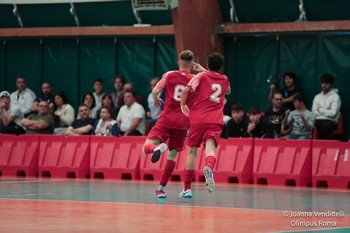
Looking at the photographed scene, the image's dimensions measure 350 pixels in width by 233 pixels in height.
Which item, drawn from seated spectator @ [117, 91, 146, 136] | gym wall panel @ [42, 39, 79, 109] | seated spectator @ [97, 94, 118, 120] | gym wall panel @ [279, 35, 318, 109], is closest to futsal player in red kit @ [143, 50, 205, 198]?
seated spectator @ [117, 91, 146, 136]

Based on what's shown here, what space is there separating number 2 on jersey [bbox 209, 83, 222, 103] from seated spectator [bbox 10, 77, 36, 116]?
12513 millimetres

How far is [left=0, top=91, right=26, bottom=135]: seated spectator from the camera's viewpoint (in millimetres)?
27656

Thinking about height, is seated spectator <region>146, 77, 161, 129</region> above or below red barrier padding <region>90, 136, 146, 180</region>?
above

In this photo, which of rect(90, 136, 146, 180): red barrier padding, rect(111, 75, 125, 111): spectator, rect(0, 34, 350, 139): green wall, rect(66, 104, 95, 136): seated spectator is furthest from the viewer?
rect(111, 75, 125, 111): spectator

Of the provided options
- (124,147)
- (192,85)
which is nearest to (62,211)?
(192,85)

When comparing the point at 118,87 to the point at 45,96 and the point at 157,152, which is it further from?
the point at 157,152

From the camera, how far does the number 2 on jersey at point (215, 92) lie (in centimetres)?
1767

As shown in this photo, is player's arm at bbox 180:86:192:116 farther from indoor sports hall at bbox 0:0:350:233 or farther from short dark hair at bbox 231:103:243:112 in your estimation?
short dark hair at bbox 231:103:243:112

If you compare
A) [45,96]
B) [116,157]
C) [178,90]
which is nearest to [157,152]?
[178,90]

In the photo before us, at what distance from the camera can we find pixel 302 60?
27.0 meters

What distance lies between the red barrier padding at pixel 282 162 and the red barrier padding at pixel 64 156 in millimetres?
4704

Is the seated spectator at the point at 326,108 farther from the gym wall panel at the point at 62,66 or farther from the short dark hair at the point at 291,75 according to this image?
the gym wall panel at the point at 62,66

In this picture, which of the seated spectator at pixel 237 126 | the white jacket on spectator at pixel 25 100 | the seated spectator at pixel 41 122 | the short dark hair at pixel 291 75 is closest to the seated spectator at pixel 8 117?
the seated spectator at pixel 41 122

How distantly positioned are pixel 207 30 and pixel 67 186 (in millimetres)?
7602
